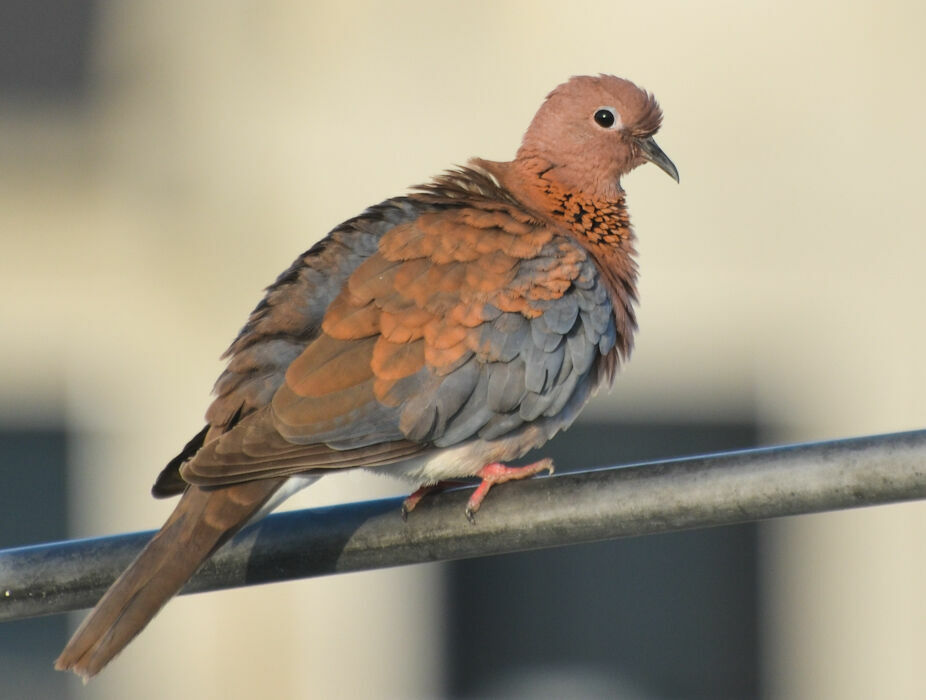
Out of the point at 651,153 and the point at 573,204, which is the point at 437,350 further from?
the point at 651,153

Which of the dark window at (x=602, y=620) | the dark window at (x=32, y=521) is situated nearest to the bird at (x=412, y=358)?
the dark window at (x=602, y=620)

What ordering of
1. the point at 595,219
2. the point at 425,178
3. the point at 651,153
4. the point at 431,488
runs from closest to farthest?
1. the point at 431,488
2. the point at 595,219
3. the point at 651,153
4. the point at 425,178

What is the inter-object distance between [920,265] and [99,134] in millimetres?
3488

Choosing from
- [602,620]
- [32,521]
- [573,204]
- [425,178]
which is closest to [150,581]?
[573,204]

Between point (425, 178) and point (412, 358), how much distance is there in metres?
3.46

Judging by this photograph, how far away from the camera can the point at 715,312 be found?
21.6ft

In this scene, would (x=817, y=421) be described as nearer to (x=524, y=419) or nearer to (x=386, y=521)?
(x=524, y=419)

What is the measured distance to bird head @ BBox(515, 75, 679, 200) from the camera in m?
3.98

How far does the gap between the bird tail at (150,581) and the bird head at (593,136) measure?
1460 millimetres

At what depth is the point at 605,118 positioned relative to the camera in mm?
4109

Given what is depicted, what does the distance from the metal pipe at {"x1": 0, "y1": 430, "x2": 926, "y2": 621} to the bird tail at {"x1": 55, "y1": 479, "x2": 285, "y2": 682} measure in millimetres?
32

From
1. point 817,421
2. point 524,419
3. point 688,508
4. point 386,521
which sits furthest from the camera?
point 817,421

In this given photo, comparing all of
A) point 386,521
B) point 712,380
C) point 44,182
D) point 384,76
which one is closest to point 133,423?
point 44,182

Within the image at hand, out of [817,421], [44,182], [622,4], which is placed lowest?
[817,421]
